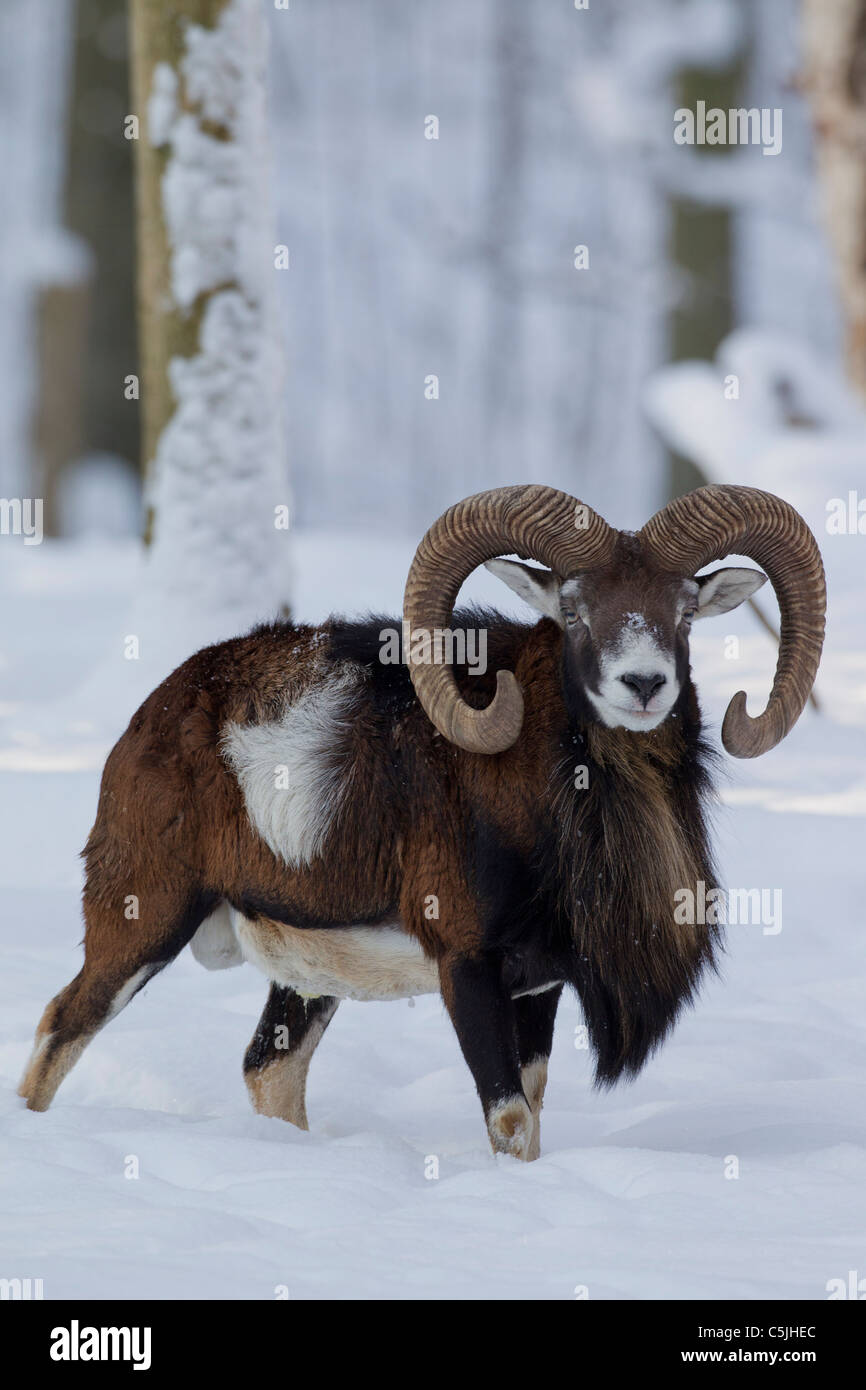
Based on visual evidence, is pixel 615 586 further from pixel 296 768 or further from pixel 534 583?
pixel 296 768

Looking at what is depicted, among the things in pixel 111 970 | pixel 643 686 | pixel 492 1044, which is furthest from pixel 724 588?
pixel 111 970

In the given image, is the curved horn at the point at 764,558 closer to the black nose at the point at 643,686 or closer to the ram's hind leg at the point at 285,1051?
the black nose at the point at 643,686

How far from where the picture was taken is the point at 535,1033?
591 centimetres

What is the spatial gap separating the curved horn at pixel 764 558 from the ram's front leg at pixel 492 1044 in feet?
3.44

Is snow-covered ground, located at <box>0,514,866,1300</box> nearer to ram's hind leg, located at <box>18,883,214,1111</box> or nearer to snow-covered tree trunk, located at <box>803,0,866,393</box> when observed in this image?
ram's hind leg, located at <box>18,883,214,1111</box>

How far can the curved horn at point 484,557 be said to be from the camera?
211 inches

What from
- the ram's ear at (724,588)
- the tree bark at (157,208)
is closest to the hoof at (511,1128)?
the ram's ear at (724,588)

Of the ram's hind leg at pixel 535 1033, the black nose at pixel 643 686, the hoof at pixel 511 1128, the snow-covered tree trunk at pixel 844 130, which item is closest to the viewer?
the black nose at pixel 643 686

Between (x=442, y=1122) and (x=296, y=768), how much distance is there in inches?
54.0

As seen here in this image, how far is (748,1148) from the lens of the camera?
546cm

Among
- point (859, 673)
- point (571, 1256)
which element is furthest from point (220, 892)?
point (859, 673)

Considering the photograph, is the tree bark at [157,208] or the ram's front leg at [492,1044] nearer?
the ram's front leg at [492,1044]

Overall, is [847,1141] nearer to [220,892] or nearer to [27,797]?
[220,892]

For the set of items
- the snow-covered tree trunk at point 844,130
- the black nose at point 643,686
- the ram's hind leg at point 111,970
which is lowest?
the ram's hind leg at point 111,970
